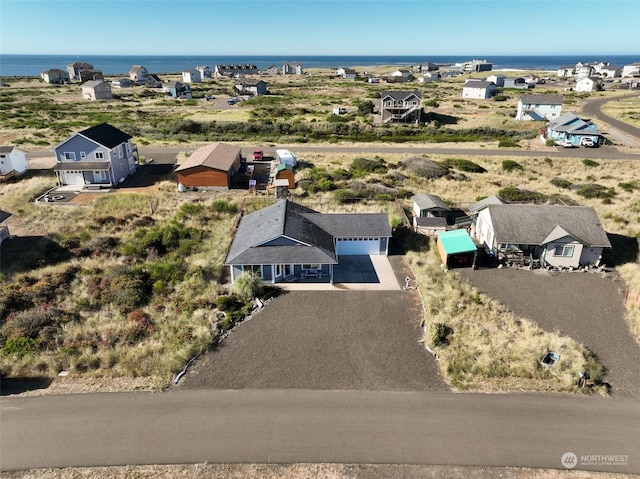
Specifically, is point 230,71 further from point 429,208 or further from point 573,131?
point 429,208

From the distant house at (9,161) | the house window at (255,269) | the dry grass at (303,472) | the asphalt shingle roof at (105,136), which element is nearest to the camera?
the dry grass at (303,472)

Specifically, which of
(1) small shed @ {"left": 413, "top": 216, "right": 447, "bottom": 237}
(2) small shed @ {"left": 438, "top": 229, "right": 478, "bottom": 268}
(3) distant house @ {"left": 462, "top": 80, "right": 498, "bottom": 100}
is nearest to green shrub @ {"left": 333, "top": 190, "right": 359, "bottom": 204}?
(1) small shed @ {"left": 413, "top": 216, "right": 447, "bottom": 237}

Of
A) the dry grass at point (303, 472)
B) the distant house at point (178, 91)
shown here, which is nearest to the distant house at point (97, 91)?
the distant house at point (178, 91)

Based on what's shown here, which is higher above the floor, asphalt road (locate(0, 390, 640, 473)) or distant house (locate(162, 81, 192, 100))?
distant house (locate(162, 81, 192, 100))

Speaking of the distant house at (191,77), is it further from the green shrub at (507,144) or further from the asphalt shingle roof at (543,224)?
the asphalt shingle roof at (543,224)

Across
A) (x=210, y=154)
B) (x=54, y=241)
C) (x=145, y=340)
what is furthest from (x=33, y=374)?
(x=210, y=154)


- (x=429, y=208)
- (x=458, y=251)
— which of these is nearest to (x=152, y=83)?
(x=429, y=208)

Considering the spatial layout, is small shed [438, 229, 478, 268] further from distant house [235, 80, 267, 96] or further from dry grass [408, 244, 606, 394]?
distant house [235, 80, 267, 96]
